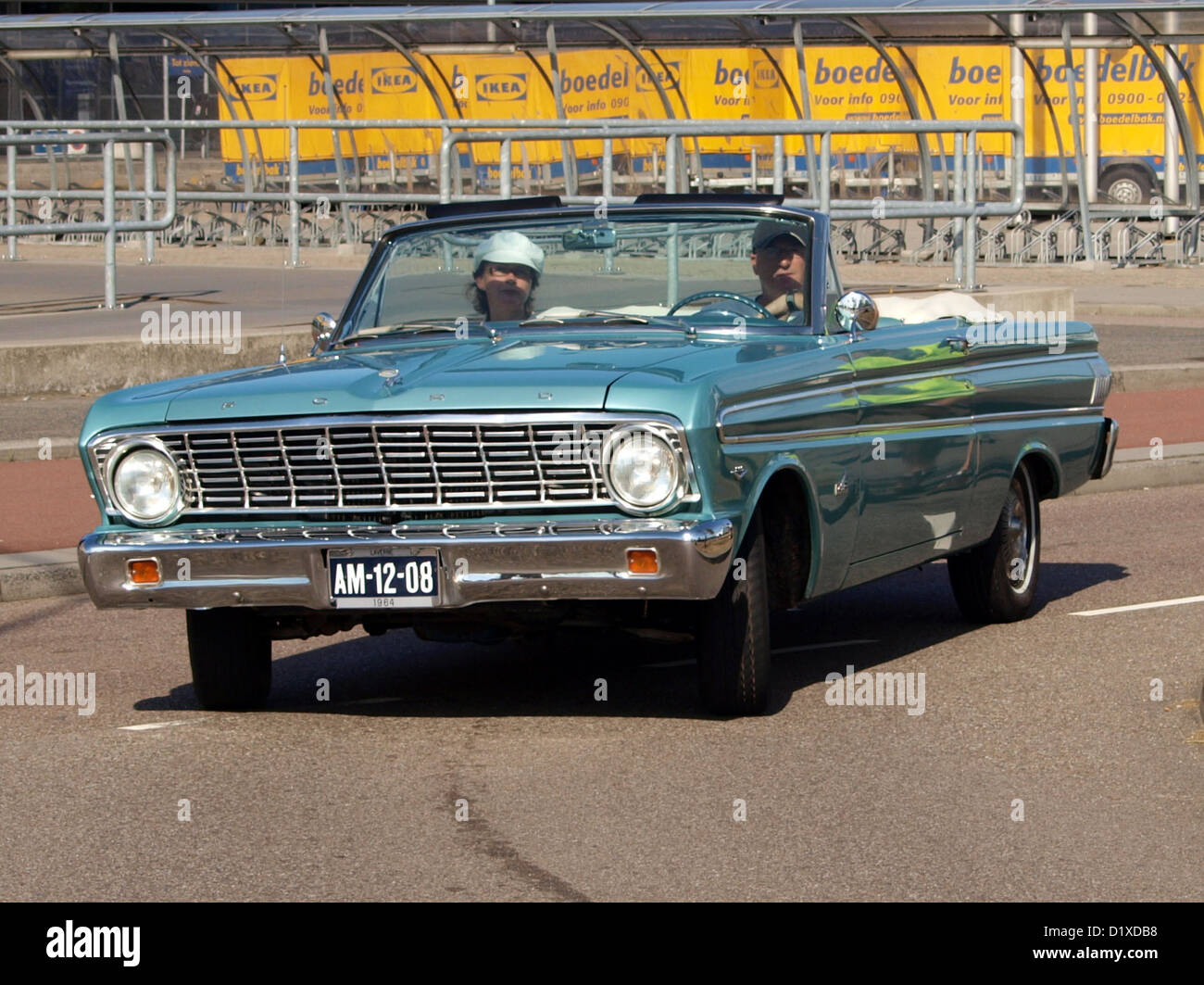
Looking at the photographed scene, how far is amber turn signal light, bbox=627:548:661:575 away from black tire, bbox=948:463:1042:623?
8.67 feet

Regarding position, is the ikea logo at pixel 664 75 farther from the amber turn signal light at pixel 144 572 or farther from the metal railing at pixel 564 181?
the amber turn signal light at pixel 144 572

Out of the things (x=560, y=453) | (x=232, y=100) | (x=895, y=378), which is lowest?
(x=560, y=453)

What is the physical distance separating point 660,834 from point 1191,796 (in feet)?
5.12

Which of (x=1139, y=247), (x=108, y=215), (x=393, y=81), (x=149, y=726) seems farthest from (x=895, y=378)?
(x=393, y=81)

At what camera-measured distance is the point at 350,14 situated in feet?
93.1

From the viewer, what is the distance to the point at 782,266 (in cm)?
786

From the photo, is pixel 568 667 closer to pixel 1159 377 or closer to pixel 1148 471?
pixel 1148 471

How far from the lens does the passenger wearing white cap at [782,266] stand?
7.78 meters

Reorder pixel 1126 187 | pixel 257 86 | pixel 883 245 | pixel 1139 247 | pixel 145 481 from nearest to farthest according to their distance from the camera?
pixel 145 481, pixel 883 245, pixel 1139 247, pixel 1126 187, pixel 257 86

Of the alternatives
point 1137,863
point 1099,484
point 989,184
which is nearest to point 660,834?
point 1137,863

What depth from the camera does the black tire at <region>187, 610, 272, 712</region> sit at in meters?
7.10

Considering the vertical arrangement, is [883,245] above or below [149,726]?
above

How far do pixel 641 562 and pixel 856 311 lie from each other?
1723mm

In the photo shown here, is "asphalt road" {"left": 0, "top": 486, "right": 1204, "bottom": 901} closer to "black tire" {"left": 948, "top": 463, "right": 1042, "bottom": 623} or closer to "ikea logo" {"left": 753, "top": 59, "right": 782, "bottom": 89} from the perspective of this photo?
"black tire" {"left": 948, "top": 463, "right": 1042, "bottom": 623}
